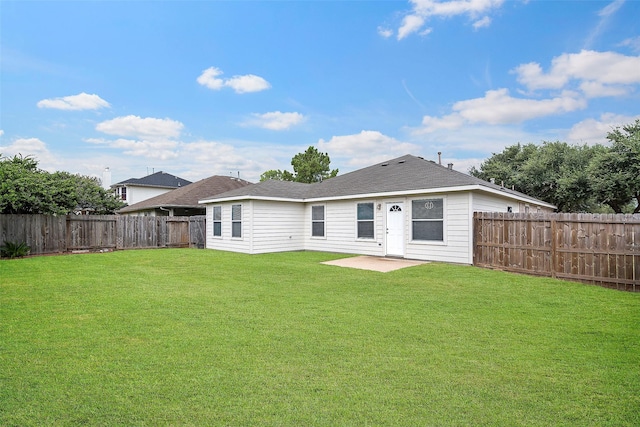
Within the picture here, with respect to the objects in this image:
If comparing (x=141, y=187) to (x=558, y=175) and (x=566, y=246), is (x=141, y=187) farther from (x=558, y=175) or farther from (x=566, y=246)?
(x=558, y=175)

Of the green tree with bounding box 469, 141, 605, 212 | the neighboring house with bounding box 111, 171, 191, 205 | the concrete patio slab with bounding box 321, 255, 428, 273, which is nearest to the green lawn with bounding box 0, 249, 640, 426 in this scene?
the concrete patio slab with bounding box 321, 255, 428, 273

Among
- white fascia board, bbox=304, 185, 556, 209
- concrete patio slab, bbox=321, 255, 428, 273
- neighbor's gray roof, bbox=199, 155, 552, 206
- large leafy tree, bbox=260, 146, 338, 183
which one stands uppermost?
large leafy tree, bbox=260, 146, 338, 183

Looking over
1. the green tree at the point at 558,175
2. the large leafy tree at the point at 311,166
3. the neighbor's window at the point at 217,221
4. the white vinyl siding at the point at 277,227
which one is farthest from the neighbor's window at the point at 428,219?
the large leafy tree at the point at 311,166

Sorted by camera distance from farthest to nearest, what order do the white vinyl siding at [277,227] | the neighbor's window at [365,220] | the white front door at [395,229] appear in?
the white vinyl siding at [277,227] → the neighbor's window at [365,220] → the white front door at [395,229]

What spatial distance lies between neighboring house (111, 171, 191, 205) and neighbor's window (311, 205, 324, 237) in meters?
22.5

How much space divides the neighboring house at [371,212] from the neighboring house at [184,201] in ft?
20.4

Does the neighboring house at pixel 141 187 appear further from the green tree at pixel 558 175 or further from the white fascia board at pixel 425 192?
the green tree at pixel 558 175

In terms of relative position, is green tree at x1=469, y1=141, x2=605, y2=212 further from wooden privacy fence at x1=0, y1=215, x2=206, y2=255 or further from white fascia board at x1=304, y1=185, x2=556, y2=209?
wooden privacy fence at x1=0, y1=215, x2=206, y2=255

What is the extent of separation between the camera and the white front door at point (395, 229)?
12.5 metres

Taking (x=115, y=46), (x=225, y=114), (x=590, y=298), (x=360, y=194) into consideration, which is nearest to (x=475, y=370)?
(x=590, y=298)

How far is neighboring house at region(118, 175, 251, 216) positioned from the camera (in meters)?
23.1

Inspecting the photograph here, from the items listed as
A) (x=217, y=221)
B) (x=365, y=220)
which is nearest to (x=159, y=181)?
(x=217, y=221)

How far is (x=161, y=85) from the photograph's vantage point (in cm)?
1662

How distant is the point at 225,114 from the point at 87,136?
26.7 feet
